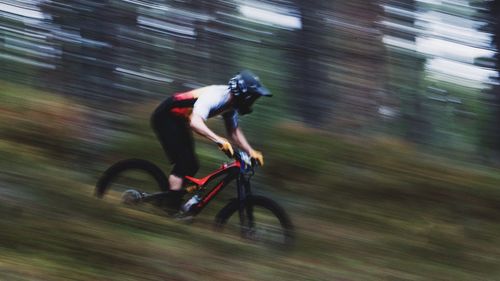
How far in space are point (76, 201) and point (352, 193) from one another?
446 centimetres

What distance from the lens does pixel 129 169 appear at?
7684mm

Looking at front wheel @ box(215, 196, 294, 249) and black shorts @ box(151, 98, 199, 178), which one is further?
black shorts @ box(151, 98, 199, 178)

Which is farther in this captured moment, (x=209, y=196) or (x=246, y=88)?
(x=209, y=196)

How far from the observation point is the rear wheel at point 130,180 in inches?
299

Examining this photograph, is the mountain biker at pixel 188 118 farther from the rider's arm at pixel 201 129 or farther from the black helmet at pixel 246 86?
the rider's arm at pixel 201 129

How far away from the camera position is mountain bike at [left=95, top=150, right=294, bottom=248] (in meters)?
7.22

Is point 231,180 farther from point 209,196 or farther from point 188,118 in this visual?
point 188,118

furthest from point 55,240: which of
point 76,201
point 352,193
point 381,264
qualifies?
point 352,193

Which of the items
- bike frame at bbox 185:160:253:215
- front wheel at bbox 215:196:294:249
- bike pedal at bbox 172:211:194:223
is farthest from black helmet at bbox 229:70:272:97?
bike pedal at bbox 172:211:194:223

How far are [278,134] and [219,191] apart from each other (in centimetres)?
375

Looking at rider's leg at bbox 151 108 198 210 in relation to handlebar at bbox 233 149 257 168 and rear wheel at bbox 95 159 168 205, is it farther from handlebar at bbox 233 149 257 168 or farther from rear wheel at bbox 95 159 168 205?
handlebar at bbox 233 149 257 168

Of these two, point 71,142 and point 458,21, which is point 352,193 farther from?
point 458,21

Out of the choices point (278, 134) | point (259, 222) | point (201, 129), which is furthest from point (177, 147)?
point (278, 134)

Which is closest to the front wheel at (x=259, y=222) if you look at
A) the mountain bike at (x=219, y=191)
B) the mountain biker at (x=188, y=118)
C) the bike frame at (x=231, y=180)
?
the mountain bike at (x=219, y=191)
